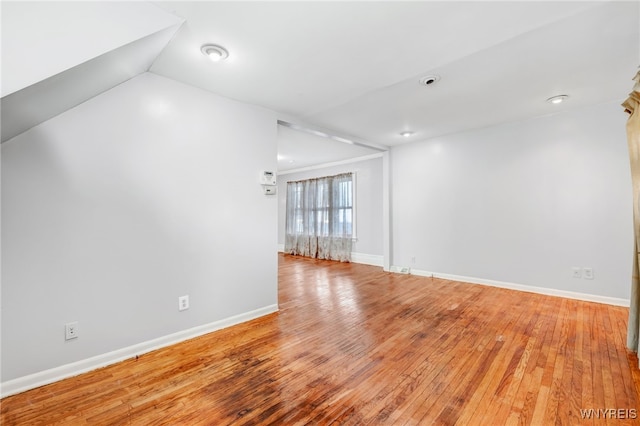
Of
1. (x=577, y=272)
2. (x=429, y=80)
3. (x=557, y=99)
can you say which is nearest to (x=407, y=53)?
(x=429, y=80)

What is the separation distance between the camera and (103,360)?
78.5 inches

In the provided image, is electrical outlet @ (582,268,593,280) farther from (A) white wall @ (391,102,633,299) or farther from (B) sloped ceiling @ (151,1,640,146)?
(B) sloped ceiling @ (151,1,640,146)

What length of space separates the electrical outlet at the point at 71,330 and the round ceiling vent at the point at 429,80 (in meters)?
3.51

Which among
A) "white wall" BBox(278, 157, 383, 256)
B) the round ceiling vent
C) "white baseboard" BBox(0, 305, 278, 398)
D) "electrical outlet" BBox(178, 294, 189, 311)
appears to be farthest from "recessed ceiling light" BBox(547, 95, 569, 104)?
"electrical outlet" BBox(178, 294, 189, 311)

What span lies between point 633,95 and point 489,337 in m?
2.24

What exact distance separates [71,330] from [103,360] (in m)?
0.32

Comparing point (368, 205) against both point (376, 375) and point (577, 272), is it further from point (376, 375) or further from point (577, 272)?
point (376, 375)

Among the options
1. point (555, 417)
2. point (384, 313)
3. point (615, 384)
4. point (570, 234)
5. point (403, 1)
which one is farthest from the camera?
point (570, 234)

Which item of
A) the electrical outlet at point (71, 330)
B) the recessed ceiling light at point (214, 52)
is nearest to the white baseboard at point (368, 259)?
the recessed ceiling light at point (214, 52)

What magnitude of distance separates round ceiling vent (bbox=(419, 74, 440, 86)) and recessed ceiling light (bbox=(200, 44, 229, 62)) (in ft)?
5.85

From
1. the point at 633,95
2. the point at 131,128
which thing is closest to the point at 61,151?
the point at 131,128

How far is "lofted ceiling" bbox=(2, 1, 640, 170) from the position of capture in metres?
1.64

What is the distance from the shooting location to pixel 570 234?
3449 millimetres

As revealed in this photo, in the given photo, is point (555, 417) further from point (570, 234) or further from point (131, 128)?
point (131, 128)
